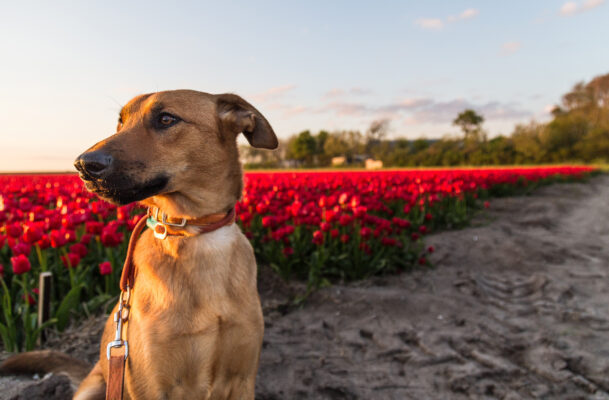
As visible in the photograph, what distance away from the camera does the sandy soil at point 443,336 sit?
3.27 m

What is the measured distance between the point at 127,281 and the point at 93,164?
2.64 feet

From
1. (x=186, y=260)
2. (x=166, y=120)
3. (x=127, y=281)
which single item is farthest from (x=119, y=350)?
(x=166, y=120)

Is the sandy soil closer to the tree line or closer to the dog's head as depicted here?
the dog's head

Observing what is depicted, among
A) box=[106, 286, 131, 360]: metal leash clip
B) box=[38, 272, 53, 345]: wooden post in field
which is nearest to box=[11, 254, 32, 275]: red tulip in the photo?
box=[38, 272, 53, 345]: wooden post in field

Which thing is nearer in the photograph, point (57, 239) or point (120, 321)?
point (120, 321)

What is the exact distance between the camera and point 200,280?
212 cm

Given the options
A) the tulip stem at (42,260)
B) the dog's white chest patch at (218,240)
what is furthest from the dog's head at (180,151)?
the tulip stem at (42,260)

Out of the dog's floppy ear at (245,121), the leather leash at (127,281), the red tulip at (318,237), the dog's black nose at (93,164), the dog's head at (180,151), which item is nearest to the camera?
the dog's black nose at (93,164)

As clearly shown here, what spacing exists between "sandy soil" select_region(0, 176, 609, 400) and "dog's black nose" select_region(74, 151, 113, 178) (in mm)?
1995

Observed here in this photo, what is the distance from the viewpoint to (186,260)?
2.15 metres

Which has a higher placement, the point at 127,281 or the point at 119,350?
the point at 127,281

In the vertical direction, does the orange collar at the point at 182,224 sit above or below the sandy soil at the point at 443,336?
above

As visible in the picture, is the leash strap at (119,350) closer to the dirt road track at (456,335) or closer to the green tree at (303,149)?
the dirt road track at (456,335)

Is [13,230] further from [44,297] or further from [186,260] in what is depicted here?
[186,260]
